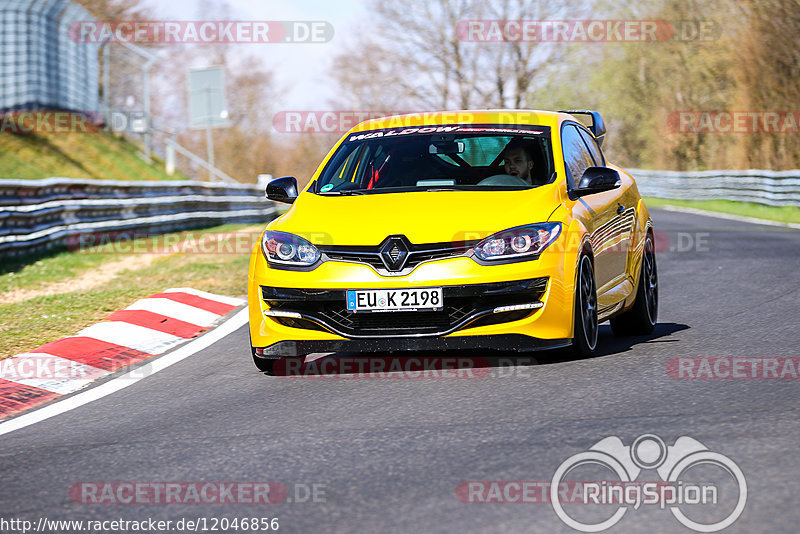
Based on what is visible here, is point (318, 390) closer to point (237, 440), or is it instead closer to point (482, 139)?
point (237, 440)

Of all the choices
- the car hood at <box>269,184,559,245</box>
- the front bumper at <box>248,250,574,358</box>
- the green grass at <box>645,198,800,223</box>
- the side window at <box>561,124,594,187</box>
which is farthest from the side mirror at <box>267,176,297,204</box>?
the green grass at <box>645,198,800,223</box>

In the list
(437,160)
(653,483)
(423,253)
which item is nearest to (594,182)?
(437,160)

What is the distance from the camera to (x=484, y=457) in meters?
4.96

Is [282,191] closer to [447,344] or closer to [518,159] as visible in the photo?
[518,159]

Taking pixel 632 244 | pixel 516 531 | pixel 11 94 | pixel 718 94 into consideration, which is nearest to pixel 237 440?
pixel 516 531

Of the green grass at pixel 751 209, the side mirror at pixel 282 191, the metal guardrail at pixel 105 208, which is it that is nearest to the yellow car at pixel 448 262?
the side mirror at pixel 282 191

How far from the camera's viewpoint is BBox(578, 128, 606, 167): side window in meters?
9.30

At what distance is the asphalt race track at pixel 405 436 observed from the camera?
4.30 metres

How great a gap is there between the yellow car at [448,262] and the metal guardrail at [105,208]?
8.85m

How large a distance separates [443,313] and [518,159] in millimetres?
1614

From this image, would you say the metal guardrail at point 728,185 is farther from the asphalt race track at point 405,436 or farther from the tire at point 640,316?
the asphalt race track at point 405,436

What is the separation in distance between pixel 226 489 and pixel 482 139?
4197 mm

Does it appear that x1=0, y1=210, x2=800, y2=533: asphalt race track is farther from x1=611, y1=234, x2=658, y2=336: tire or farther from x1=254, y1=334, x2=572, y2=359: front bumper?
x1=611, y1=234, x2=658, y2=336: tire

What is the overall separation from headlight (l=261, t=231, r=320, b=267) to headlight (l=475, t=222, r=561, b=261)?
39.3 inches
